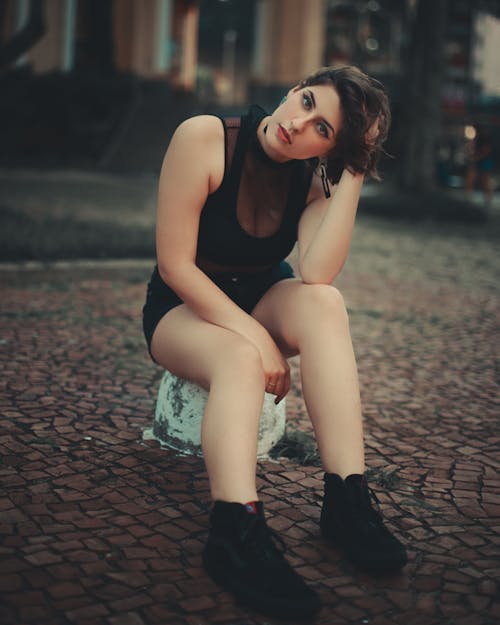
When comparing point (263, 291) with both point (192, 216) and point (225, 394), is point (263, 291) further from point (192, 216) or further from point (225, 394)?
point (225, 394)

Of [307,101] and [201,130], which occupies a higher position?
[307,101]

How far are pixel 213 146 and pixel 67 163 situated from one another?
621 inches

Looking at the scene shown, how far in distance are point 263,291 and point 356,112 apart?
2.50 feet

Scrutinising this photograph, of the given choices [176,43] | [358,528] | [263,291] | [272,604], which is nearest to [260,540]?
[272,604]

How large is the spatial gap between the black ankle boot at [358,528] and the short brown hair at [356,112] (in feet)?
3.48

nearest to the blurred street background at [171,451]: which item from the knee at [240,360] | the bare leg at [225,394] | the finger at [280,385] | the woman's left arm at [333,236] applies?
the bare leg at [225,394]

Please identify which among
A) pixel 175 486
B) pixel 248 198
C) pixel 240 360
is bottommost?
pixel 175 486

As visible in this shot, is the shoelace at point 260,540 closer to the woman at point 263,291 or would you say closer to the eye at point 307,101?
the woman at point 263,291

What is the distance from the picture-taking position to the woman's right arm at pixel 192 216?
2795mm

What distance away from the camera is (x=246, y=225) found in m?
2.96

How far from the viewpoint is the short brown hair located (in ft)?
8.96

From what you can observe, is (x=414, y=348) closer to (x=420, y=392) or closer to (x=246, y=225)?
(x=420, y=392)

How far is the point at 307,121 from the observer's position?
273 centimetres

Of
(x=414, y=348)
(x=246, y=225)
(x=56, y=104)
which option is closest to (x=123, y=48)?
(x=56, y=104)
